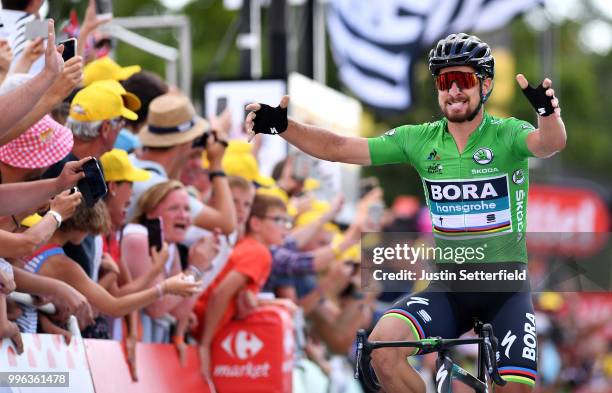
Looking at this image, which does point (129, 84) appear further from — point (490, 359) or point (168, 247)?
point (490, 359)

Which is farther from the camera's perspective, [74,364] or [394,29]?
[394,29]

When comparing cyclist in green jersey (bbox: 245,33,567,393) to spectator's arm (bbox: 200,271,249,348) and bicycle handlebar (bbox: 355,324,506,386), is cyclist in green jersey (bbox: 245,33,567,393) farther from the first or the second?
spectator's arm (bbox: 200,271,249,348)

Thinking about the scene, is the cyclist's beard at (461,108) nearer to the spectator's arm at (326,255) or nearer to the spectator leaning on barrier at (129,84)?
the spectator leaning on barrier at (129,84)

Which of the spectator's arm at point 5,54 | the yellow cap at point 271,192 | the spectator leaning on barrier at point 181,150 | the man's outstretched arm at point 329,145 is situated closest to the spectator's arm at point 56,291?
the spectator's arm at point 5,54

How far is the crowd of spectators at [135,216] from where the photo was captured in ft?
25.2

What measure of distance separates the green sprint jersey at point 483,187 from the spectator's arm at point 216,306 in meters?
3.04

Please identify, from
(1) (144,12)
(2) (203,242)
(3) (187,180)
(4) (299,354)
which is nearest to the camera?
(2) (203,242)

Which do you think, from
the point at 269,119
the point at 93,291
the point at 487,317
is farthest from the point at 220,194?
the point at 487,317

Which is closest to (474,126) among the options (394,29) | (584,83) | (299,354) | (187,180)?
(187,180)

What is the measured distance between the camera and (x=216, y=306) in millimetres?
11023

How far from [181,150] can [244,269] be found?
1197mm

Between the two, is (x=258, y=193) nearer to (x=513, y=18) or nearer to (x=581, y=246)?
(x=581, y=246)

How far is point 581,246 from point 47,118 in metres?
4.28

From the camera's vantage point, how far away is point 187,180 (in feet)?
37.7
